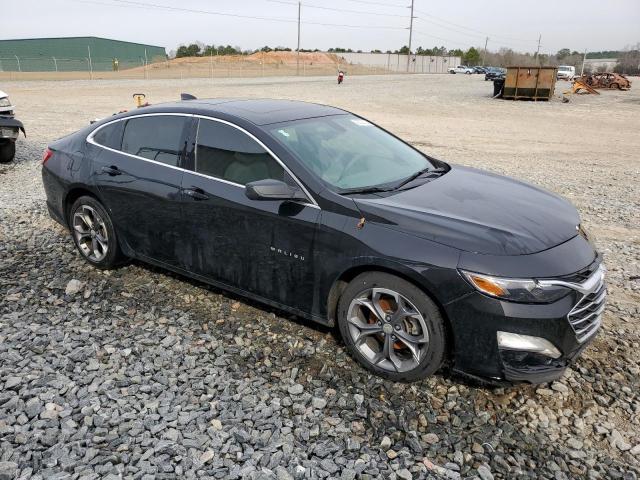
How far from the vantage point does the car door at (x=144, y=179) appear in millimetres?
4137

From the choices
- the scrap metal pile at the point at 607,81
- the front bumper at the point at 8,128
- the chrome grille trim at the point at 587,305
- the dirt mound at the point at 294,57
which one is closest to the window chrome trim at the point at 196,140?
the chrome grille trim at the point at 587,305

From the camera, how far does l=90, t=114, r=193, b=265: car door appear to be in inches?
163

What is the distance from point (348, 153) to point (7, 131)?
762 cm

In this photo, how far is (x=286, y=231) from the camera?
3494 millimetres

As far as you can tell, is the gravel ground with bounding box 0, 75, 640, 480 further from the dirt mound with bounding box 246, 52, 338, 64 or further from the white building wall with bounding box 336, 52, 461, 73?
the white building wall with bounding box 336, 52, 461, 73

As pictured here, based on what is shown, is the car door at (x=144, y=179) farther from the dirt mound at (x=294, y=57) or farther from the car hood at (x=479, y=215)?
the dirt mound at (x=294, y=57)

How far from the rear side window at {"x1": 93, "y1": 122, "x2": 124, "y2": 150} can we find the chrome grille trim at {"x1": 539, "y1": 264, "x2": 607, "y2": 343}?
366 centimetres

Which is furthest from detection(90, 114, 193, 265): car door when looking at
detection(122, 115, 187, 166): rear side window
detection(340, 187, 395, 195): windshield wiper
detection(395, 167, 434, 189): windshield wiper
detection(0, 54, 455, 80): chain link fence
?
detection(0, 54, 455, 80): chain link fence

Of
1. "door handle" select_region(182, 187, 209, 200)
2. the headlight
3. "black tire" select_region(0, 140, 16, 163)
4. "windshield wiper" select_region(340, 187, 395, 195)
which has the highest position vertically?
"windshield wiper" select_region(340, 187, 395, 195)

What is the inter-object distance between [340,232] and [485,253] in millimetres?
881

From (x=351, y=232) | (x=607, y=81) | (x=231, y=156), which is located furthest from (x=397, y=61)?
(x=351, y=232)

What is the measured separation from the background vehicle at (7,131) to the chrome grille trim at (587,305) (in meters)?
9.21

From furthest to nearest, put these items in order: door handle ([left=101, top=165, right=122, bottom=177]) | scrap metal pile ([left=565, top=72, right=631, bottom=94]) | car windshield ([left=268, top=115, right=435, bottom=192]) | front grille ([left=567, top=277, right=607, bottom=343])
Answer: scrap metal pile ([left=565, top=72, right=631, bottom=94]), door handle ([left=101, top=165, right=122, bottom=177]), car windshield ([left=268, top=115, right=435, bottom=192]), front grille ([left=567, top=277, right=607, bottom=343])

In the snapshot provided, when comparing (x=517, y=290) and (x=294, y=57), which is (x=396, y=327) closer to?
(x=517, y=290)
